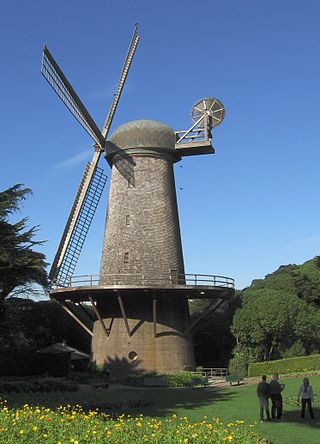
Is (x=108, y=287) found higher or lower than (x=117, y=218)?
lower

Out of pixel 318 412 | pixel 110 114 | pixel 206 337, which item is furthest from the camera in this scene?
pixel 206 337

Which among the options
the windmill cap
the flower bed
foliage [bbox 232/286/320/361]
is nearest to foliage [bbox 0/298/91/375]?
foliage [bbox 232/286/320/361]

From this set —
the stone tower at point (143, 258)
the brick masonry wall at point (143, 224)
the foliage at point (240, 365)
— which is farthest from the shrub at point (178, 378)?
the brick masonry wall at point (143, 224)

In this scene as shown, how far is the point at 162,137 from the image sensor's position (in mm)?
26766

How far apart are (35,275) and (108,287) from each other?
4.55 m

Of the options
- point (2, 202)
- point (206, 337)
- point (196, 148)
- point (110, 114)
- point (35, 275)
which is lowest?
point (206, 337)

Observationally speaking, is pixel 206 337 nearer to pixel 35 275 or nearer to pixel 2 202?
pixel 35 275

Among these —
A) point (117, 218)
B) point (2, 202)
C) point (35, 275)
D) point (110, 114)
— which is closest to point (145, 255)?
point (117, 218)

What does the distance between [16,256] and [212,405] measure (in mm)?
11345

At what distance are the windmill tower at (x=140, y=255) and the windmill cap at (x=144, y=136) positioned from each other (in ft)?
0.18

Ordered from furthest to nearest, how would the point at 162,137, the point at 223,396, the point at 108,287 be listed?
the point at 162,137 → the point at 108,287 → the point at 223,396

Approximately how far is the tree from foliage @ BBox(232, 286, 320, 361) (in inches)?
465

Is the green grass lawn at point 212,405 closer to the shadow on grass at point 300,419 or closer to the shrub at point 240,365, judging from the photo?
the shadow on grass at point 300,419

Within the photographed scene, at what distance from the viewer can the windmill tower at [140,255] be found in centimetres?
2386
